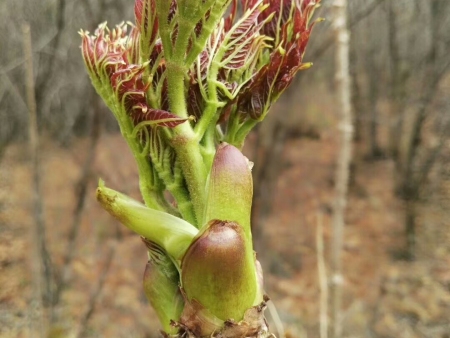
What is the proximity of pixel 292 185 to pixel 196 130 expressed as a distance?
4.71 metres

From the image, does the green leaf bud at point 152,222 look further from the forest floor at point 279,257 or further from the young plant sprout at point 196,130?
the forest floor at point 279,257

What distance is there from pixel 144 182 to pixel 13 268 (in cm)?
299

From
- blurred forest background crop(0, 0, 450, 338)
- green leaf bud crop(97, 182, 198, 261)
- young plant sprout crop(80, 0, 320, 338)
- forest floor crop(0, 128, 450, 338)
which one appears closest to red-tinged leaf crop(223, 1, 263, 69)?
young plant sprout crop(80, 0, 320, 338)

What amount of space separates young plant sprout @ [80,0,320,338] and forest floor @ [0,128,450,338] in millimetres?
1967

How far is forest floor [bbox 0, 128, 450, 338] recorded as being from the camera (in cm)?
319

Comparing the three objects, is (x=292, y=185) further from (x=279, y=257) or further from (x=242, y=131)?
(x=242, y=131)

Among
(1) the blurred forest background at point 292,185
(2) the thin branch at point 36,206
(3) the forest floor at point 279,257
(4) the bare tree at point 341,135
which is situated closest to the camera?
(4) the bare tree at point 341,135

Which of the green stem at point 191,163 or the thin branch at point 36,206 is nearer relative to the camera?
the green stem at point 191,163

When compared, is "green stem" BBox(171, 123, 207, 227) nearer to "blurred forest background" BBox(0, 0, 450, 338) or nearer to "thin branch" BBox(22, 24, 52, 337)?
"thin branch" BBox(22, 24, 52, 337)

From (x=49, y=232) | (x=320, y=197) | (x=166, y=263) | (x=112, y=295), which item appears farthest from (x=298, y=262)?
(x=166, y=263)

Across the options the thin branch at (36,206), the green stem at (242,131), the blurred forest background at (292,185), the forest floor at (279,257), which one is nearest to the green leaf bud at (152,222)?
the green stem at (242,131)

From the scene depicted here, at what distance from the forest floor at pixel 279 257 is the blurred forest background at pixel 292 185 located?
14 millimetres

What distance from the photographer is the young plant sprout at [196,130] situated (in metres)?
0.48

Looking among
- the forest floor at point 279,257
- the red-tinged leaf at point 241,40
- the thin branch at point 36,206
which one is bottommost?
the forest floor at point 279,257
